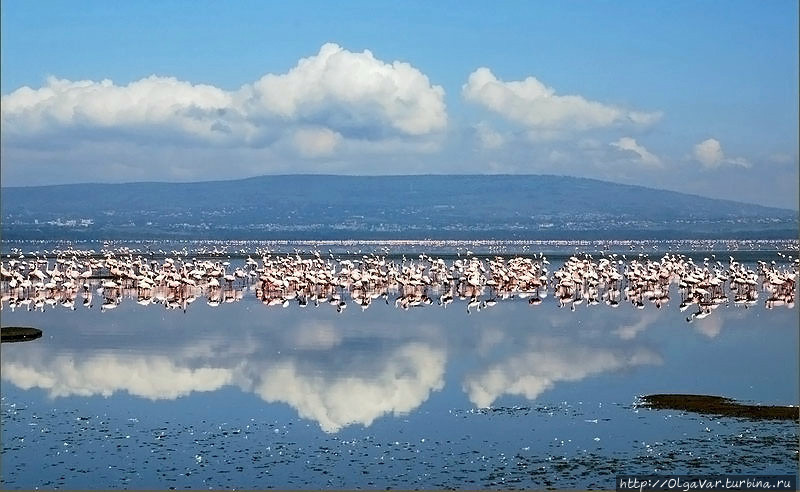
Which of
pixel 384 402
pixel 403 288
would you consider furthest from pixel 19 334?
pixel 403 288

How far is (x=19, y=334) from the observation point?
26.7 metres

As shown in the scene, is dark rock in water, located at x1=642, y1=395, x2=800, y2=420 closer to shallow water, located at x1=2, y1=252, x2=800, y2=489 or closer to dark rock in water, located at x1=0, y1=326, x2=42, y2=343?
shallow water, located at x1=2, y1=252, x2=800, y2=489

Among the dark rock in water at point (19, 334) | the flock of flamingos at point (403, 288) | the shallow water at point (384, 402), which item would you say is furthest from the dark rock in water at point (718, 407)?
the flock of flamingos at point (403, 288)

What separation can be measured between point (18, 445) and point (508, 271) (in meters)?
33.9

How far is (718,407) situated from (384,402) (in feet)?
16.7

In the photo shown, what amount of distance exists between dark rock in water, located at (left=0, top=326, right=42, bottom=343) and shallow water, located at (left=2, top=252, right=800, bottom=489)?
0.51 m

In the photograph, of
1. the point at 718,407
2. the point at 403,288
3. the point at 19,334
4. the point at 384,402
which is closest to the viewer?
the point at 718,407

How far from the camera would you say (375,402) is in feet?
59.1

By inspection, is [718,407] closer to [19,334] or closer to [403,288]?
[19,334]

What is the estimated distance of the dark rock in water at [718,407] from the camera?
1658 cm

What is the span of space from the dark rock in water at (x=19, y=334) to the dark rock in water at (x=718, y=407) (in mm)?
14837

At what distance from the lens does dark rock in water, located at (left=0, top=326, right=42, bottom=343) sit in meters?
26.1

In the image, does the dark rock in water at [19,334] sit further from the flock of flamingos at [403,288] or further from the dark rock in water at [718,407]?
the dark rock in water at [718,407]

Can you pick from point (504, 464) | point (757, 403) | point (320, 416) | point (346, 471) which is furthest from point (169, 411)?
point (757, 403)
